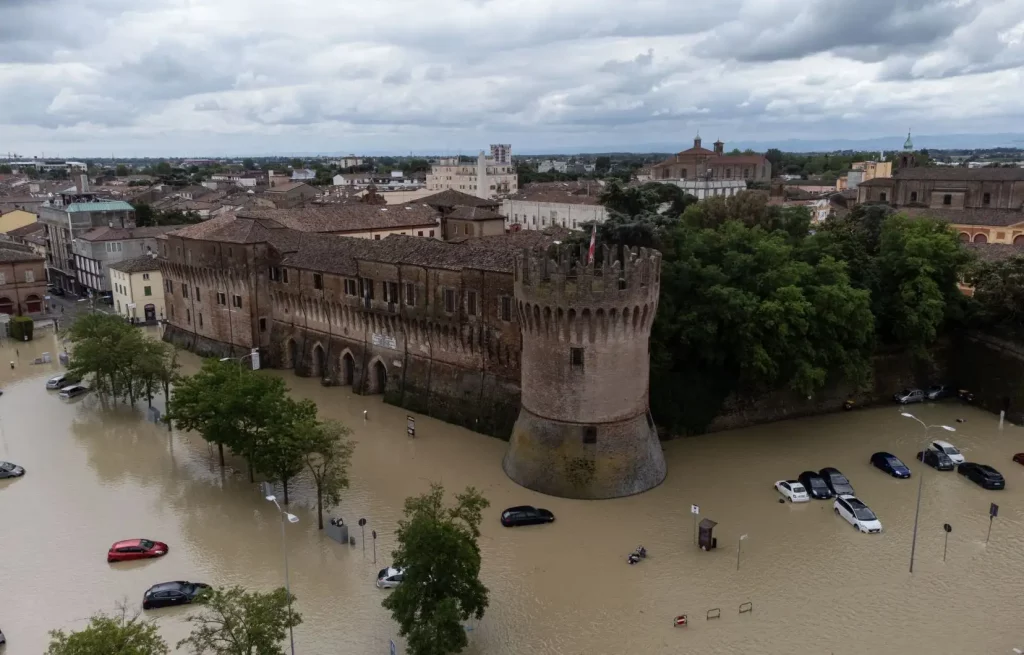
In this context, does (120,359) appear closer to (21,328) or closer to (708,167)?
(21,328)

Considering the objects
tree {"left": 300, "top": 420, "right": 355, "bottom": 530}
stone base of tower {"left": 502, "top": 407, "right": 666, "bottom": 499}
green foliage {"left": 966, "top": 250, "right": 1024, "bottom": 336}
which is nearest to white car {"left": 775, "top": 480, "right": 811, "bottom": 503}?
stone base of tower {"left": 502, "top": 407, "right": 666, "bottom": 499}

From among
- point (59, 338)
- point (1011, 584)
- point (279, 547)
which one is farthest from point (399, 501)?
point (59, 338)

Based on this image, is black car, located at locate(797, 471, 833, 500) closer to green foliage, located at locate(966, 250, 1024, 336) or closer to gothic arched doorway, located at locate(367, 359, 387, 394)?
green foliage, located at locate(966, 250, 1024, 336)

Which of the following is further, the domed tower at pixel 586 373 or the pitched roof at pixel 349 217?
the pitched roof at pixel 349 217

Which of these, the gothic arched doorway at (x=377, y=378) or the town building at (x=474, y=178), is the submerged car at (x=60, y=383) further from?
the town building at (x=474, y=178)

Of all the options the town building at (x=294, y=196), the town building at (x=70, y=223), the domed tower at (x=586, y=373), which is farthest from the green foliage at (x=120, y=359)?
the town building at (x=294, y=196)

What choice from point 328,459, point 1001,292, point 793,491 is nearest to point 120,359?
point 328,459
